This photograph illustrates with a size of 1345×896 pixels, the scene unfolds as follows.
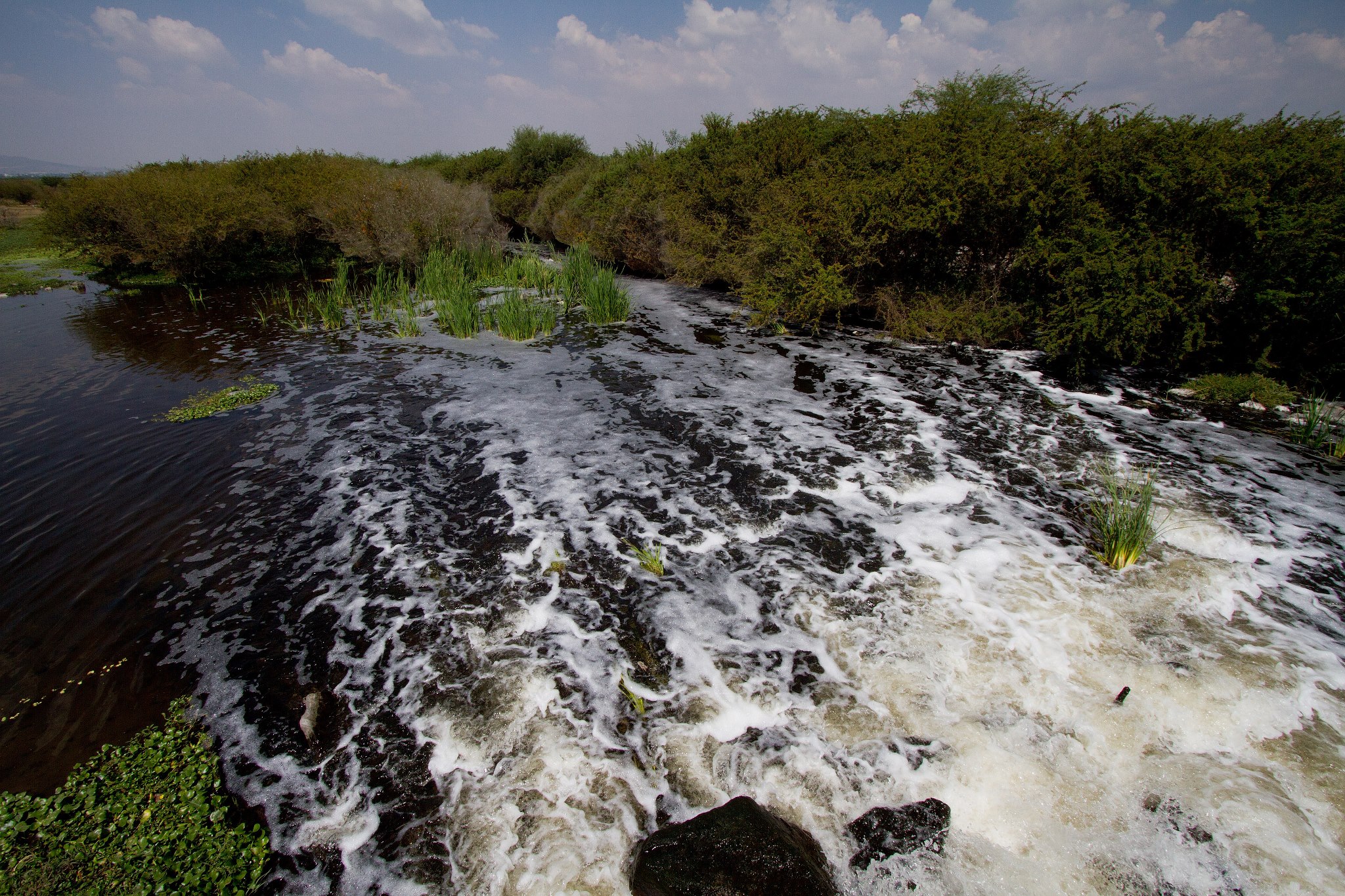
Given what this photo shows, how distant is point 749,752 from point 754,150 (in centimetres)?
1419

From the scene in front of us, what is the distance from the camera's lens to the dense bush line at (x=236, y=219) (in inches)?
519

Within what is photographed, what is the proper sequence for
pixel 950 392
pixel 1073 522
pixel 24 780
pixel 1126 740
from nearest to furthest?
pixel 24 780, pixel 1126 740, pixel 1073 522, pixel 950 392

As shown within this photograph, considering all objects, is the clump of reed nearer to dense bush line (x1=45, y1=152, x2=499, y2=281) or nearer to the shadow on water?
the shadow on water

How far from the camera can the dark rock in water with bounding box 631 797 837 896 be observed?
2.17 meters

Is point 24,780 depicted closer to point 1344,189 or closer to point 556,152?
point 1344,189

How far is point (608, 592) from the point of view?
13.5 ft

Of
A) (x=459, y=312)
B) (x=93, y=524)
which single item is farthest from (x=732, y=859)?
(x=459, y=312)

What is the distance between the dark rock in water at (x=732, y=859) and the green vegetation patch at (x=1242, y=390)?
882 cm

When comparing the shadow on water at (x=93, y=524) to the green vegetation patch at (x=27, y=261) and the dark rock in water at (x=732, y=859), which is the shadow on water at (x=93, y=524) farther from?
the green vegetation patch at (x=27, y=261)

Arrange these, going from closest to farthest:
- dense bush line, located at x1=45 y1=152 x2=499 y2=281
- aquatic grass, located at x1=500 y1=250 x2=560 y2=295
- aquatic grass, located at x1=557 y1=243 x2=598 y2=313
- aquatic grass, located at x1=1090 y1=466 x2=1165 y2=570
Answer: aquatic grass, located at x1=1090 y1=466 x2=1165 y2=570
aquatic grass, located at x1=557 y1=243 x2=598 y2=313
aquatic grass, located at x1=500 y1=250 x2=560 y2=295
dense bush line, located at x1=45 y1=152 x2=499 y2=281

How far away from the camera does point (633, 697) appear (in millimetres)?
3252

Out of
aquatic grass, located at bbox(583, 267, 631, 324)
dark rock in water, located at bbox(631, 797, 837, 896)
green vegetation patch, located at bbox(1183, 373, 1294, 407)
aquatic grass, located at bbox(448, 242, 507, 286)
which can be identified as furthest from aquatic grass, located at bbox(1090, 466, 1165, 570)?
aquatic grass, located at bbox(448, 242, 507, 286)

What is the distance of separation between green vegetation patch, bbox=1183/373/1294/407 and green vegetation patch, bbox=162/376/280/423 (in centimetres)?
1316

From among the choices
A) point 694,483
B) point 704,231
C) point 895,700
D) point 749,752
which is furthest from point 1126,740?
point 704,231
